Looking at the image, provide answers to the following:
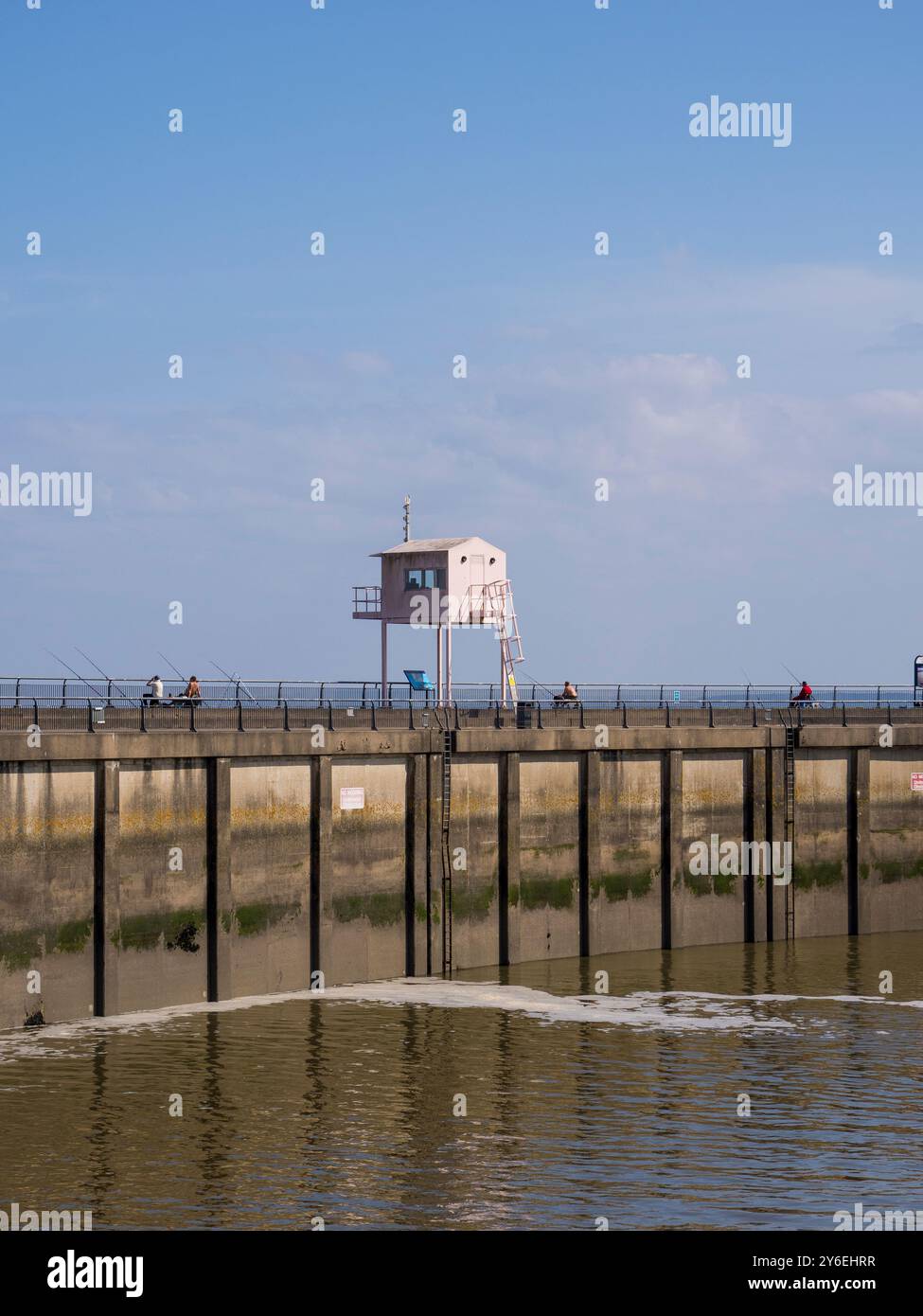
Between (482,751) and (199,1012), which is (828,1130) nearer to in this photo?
(199,1012)

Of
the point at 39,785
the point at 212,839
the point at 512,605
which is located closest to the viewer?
the point at 39,785

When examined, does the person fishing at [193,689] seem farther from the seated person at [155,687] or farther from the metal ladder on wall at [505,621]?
the metal ladder on wall at [505,621]

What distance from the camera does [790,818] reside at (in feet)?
194

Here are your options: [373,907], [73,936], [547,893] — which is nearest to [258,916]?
[373,907]

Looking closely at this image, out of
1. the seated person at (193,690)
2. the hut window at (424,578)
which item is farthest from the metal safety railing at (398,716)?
the hut window at (424,578)

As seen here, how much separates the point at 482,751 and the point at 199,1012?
12.7 meters

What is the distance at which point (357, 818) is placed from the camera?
49281 millimetres

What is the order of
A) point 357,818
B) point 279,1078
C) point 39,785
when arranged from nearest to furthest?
point 279,1078, point 39,785, point 357,818

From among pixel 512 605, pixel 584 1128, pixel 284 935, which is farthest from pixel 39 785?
pixel 512 605

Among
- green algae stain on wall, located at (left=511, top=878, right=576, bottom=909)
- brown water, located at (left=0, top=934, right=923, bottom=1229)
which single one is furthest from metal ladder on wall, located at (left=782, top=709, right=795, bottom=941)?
brown water, located at (left=0, top=934, right=923, bottom=1229)

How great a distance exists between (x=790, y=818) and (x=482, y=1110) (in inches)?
1077

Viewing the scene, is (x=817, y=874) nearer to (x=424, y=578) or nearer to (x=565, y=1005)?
(x=565, y=1005)

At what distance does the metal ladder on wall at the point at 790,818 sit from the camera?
5878 cm
